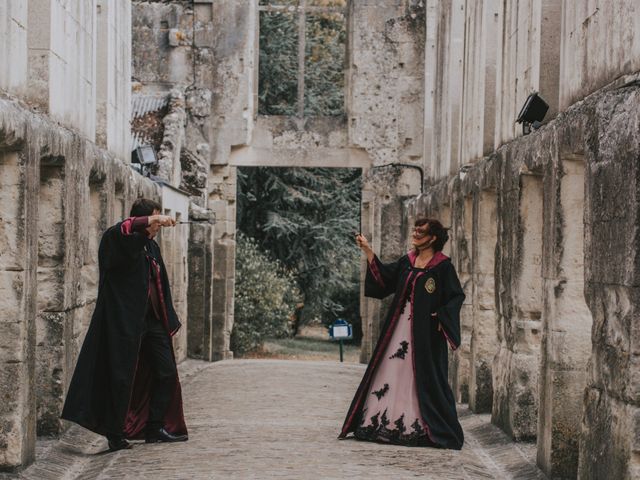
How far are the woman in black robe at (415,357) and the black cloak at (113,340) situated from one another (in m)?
1.63

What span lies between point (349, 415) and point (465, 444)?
1.05 metres

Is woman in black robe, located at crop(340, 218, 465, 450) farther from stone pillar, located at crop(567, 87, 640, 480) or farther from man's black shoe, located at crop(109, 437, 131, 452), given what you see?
stone pillar, located at crop(567, 87, 640, 480)

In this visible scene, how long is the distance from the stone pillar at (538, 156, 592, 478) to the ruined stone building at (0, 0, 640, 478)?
0.01 metres

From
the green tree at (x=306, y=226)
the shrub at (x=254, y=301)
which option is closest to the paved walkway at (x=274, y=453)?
the shrub at (x=254, y=301)

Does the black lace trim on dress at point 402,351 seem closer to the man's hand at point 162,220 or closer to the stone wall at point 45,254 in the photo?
the man's hand at point 162,220

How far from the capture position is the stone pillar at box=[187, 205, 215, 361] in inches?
810

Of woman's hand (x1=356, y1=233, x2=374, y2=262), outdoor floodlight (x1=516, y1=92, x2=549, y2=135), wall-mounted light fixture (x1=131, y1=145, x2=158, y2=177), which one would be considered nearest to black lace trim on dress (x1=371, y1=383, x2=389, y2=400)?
woman's hand (x1=356, y1=233, x2=374, y2=262)

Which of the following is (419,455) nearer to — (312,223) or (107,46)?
(107,46)

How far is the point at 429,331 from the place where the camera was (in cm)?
945

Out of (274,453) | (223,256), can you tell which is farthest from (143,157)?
(274,453)

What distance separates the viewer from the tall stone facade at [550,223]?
637 centimetres

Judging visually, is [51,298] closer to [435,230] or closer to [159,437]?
[159,437]

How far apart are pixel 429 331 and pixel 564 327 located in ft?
4.50

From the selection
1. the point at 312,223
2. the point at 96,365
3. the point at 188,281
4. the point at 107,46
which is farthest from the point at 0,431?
the point at 312,223
